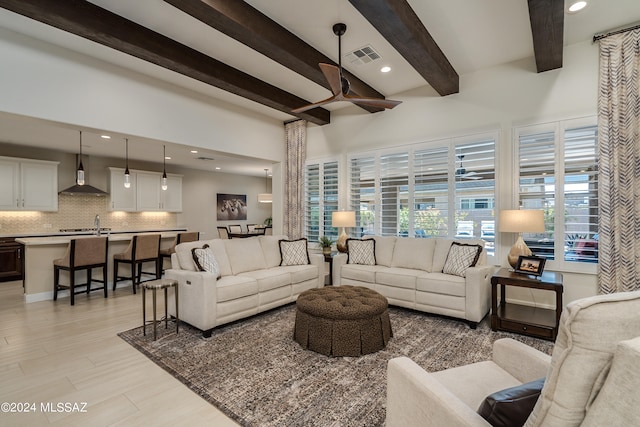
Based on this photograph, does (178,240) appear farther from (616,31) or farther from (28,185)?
(616,31)

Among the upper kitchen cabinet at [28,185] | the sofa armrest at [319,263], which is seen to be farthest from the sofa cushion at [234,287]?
the upper kitchen cabinet at [28,185]

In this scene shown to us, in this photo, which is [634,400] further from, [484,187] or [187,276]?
[484,187]

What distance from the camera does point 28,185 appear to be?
6.54 metres

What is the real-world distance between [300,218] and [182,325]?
3080mm

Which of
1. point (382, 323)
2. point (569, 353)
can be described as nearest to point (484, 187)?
point (382, 323)

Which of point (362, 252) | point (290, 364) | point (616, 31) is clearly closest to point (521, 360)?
point (290, 364)

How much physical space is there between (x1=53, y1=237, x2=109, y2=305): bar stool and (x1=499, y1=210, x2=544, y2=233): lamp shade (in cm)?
586

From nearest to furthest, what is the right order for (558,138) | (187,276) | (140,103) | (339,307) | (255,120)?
(339,307) < (187,276) < (558,138) < (140,103) < (255,120)

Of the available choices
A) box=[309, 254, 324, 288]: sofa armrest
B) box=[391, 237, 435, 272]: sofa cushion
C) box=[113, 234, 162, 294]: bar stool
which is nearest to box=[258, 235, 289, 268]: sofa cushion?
box=[309, 254, 324, 288]: sofa armrest

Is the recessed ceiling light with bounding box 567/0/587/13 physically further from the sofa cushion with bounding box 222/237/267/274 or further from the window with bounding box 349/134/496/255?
the sofa cushion with bounding box 222/237/267/274

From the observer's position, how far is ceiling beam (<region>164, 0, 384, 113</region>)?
103 inches

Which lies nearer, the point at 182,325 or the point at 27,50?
the point at 27,50

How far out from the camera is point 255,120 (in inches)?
231

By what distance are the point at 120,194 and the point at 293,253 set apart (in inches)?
221
